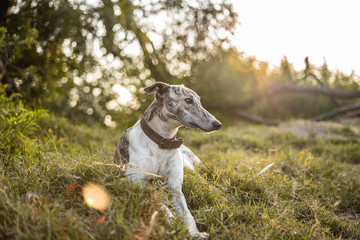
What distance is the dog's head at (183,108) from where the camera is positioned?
2768 millimetres

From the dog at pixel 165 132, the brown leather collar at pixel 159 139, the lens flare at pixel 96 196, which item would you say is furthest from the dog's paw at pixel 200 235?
the brown leather collar at pixel 159 139

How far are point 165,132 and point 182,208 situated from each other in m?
0.77

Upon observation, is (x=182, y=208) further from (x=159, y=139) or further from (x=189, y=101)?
(x=189, y=101)

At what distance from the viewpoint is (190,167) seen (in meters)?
3.60

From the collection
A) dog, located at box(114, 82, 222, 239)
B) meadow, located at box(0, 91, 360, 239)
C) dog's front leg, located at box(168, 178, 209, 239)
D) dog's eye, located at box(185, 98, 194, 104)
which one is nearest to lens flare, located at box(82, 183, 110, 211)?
meadow, located at box(0, 91, 360, 239)

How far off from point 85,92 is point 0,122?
3.32 meters

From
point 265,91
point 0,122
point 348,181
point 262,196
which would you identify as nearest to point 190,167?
point 262,196

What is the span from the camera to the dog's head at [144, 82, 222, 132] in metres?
2.77

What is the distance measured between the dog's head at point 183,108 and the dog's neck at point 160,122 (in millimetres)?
41

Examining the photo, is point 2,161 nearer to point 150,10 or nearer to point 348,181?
point 348,181

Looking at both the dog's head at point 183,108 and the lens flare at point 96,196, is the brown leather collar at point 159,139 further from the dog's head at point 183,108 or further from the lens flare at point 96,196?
the lens flare at point 96,196

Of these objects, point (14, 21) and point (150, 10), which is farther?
point (150, 10)

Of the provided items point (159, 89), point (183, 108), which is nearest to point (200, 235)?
point (183, 108)

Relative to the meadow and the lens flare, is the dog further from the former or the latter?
the lens flare
